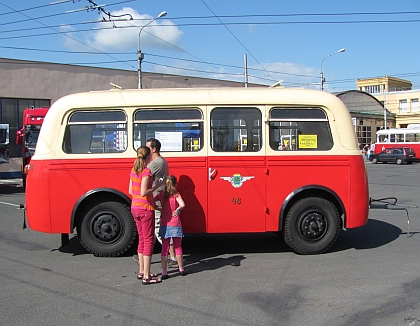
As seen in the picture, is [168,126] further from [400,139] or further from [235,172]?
[400,139]

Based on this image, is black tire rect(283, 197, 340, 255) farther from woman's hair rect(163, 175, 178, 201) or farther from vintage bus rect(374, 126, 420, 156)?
vintage bus rect(374, 126, 420, 156)

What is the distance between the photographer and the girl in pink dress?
642cm

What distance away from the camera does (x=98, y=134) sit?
7.55 metres

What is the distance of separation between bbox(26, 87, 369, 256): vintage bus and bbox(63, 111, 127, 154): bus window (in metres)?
0.02

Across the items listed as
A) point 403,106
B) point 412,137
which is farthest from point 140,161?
point 403,106

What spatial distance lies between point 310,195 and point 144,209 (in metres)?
2.87

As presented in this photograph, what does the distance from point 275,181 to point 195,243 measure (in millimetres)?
2017

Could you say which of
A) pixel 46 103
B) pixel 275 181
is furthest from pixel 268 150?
pixel 46 103

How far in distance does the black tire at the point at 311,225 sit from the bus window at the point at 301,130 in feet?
2.85

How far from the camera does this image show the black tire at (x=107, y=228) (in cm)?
743

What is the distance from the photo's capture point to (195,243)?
8.62 metres

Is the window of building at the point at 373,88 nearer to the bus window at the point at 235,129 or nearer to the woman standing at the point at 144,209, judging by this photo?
the bus window at the point at 235,129

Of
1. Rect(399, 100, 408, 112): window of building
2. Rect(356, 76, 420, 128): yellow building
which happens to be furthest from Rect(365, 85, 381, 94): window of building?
Rect(399, 100, 408, 112): window of building

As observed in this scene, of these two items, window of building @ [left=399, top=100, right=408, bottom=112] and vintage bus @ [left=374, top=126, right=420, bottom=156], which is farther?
window of building @ [left=399, top=100, right=408, bottom=112]
